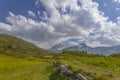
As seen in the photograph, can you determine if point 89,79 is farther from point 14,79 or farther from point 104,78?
point 14,79

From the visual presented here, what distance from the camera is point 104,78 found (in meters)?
22.9

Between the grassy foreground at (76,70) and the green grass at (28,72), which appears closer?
the grassy foreground at (76,70)

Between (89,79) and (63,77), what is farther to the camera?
(63,77)

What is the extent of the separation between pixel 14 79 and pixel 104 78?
18.3 metres

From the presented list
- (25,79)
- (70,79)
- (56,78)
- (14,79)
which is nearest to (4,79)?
(14,79)

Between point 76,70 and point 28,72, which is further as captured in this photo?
point 28,72

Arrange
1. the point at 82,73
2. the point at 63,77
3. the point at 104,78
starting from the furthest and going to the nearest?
the point at 63,77
the point at 82,73
the point at 104,78

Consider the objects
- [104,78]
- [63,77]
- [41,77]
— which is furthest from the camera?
[41,77]

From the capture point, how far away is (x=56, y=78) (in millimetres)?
30578

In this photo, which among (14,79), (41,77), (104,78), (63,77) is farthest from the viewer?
(14,79)

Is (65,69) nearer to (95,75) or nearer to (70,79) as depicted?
(70,79)

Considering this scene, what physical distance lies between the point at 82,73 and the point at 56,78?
519 cm


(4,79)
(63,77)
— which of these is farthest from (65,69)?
(4,79)

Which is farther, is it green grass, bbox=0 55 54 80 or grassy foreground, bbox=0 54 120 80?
green grass, bbox=0 55 54 80
